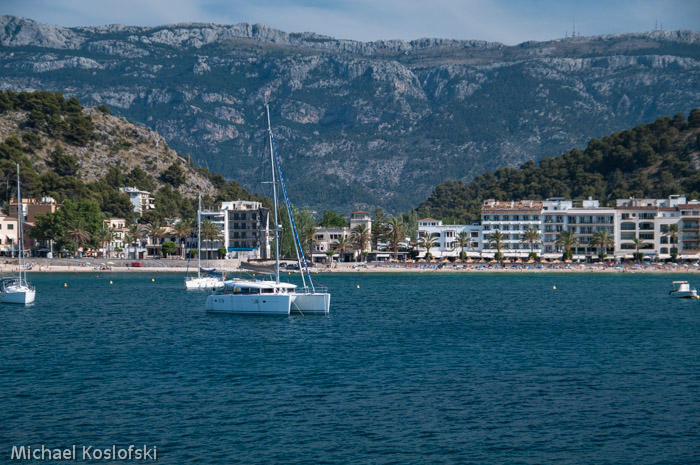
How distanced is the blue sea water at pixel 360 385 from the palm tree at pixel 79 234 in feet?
258

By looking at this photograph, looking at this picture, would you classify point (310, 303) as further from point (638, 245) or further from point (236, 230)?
point (236, 230)

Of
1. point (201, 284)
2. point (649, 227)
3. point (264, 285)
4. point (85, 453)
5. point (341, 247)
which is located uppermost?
point (649, 227)

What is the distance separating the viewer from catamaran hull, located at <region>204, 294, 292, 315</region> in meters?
65.4

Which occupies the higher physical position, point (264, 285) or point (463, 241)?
point (463, 241)

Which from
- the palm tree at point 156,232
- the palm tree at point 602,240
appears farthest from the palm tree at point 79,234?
the palm tree at point 602,240

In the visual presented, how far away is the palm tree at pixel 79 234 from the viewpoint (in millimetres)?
153175

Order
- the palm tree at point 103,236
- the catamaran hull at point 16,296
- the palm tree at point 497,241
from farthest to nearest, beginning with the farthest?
the palm tree at point 497,241 < the palm tree at point 103,236 < the catamaran hull at point 16,296

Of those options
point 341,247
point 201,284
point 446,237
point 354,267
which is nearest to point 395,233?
point 446,237

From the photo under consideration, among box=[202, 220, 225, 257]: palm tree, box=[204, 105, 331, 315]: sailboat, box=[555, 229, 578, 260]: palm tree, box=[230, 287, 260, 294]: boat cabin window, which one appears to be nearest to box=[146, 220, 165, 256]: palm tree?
box=[202, 220, 225, 257]: palm tree

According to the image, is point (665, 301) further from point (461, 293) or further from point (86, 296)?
point (86, 296)

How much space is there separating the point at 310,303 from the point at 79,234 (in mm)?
99381

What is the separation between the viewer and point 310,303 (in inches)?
2650

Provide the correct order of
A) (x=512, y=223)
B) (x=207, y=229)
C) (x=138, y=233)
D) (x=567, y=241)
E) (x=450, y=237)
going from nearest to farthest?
(x=567, y=241) → (x=207, y=229) → (x=512, y=223) → (x=450, y=237) → (x=138, y=233)

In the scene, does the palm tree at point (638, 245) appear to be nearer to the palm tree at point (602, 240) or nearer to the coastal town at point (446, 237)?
the coastal town at point (446, 237)
